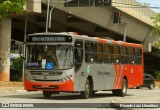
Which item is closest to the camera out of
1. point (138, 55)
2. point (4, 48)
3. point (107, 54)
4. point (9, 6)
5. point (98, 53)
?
point (98, 53)

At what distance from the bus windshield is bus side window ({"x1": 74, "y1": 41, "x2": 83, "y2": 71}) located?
34 cm

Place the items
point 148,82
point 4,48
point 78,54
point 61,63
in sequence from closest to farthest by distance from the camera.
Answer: point 61,63 → point 78,54 → point 4,48 → point 148,82

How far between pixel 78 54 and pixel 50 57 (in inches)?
52.7

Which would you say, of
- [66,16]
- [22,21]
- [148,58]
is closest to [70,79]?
[66,16]

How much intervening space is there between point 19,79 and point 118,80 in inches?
977

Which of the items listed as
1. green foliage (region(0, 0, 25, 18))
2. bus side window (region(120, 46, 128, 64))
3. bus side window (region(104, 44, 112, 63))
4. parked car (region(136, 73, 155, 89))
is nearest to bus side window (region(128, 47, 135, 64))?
bus side window (region(120, 46, 128, 64))

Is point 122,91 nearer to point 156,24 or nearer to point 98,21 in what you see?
point 98,21

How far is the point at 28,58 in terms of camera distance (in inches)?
930

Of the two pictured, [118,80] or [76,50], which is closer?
[76,50]

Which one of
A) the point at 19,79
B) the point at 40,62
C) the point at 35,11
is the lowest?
the point at 19,79

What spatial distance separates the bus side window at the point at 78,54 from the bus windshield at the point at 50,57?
0.34 meters

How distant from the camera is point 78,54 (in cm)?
2356

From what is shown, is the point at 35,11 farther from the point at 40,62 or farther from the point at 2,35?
the point at 40,62

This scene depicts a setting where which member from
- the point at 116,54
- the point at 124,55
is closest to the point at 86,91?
the point at 116,54
